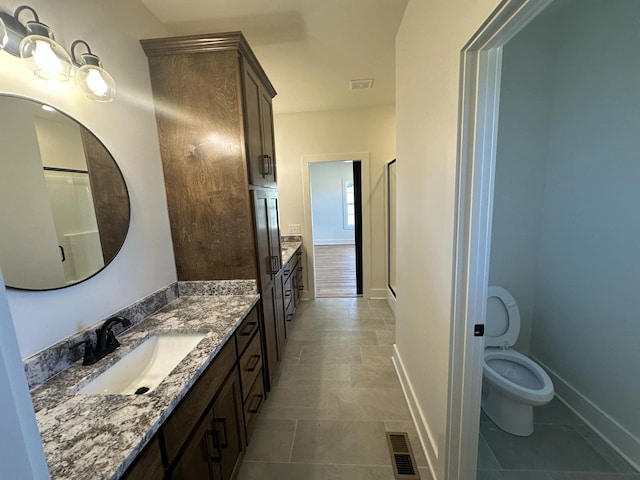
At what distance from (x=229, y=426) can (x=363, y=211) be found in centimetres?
302

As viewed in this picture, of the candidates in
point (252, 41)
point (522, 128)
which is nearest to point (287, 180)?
point (252, 41)

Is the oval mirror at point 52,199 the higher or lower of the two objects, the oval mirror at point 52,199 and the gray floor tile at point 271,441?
the higher

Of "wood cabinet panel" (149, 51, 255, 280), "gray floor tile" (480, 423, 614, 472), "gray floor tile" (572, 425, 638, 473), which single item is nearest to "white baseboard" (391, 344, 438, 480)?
"gray floor tile" (480, 423, 614, 472)

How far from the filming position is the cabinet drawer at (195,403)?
890mm

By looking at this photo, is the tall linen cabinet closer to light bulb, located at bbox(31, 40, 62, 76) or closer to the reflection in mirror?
light bulb, located at bbox(31, 40, 62, 76)

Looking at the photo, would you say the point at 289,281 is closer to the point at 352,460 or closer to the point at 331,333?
the point at 331,333

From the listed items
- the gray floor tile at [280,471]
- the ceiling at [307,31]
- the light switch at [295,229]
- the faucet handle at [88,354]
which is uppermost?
the ceiling at [307,31]

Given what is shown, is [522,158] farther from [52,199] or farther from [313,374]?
[52,199]

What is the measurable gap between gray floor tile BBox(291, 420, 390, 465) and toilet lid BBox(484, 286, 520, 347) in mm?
1009

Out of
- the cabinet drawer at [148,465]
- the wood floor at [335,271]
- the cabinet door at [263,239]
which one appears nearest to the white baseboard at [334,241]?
the wood floor at [335,271]

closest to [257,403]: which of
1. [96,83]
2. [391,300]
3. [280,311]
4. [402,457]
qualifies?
[280,311]

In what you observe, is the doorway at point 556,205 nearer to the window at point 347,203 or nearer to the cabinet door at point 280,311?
the cabinet door at point 280,311

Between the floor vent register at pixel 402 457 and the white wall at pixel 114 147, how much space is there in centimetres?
173

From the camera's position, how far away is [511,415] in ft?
5.49
